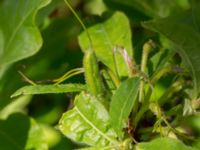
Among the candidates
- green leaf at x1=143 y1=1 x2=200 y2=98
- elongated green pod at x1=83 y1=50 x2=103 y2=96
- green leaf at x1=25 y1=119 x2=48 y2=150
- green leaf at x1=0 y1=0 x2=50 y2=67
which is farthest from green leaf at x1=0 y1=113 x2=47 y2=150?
green leaf at x1=143 y1=1 x2=200 y2=98

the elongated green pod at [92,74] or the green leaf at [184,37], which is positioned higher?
the elongated green pod at [92,74]

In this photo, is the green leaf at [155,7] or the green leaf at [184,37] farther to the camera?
the green leaf at [155,7]

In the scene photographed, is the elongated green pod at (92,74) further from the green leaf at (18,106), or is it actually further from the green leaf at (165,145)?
the green leaf at (18,106)

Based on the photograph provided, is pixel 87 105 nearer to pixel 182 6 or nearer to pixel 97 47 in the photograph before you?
pixel 97 47

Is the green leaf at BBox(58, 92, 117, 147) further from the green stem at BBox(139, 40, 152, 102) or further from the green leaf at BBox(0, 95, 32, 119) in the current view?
the green leaf at BBox(0, 95, 32, 119)

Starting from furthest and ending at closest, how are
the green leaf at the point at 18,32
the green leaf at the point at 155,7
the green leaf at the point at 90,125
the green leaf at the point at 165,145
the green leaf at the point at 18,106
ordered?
the green leaf at the point at 18,106 → the green leaf at the point at 155,7 → the green leaf at the point at 18,32 → the green leaf at the point at 90,125 → the green leaf at the point at 165,145

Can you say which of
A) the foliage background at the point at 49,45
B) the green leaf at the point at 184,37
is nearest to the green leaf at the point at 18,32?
the foliage background at the point at 49,45

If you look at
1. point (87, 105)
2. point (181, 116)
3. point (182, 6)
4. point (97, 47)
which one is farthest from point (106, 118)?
point (182, 6)
